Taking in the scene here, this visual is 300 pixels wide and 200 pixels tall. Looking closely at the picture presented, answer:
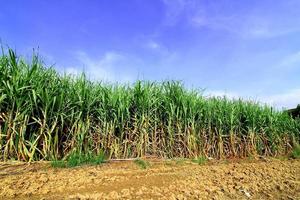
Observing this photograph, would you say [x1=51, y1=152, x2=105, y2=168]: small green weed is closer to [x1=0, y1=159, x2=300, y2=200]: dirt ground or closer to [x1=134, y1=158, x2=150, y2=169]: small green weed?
[x1=0, y1=159, x2=300, y2=200]: dirt ground

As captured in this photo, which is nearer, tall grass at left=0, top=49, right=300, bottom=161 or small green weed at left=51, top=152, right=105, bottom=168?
small green weed at left=51, top=152, right=105, bottom=168

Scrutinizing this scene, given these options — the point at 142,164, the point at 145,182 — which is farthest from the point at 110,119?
the point at 145,182

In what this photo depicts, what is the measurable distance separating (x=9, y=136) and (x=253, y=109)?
23.1ft

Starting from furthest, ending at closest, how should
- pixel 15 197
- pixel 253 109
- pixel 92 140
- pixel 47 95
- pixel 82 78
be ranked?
1. pixel 253 109
2. pixel 82 78
3. pixel 92 140
4. pixel 47 95
5. pixel 15 197

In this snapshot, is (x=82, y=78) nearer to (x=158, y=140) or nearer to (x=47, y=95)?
(x=47, y=95)

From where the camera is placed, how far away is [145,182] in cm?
497

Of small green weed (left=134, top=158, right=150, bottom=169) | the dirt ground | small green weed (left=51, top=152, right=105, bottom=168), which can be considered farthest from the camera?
small green weed (left=134, top=158, right=150, bottom=169)

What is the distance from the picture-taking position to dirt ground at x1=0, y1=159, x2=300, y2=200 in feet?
14.7

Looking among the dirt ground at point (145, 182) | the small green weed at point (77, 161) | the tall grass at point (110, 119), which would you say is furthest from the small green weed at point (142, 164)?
the tall grass at point (110, 119)

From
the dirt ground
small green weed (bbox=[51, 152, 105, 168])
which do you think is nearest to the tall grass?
small green weed (bbox=[51, 152, 105, 168])

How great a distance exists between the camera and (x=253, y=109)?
10.5 m

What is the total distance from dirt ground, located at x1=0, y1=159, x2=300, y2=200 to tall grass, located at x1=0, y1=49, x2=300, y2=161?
0.87 metres

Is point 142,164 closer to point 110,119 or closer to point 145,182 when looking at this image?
point 145,182

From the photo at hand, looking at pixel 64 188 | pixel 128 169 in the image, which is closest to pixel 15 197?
pixel 64 188
